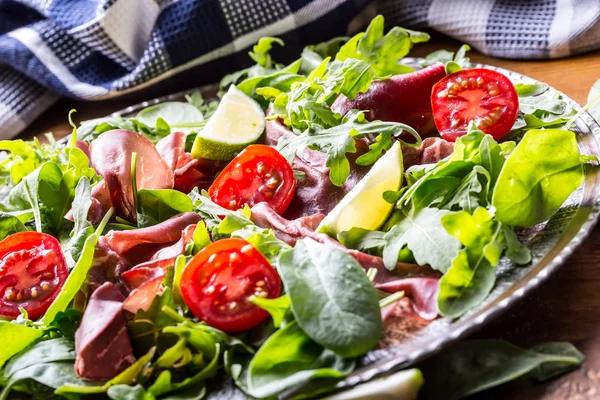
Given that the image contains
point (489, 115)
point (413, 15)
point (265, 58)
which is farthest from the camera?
point (413, 15)

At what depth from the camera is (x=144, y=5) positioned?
7.63ft

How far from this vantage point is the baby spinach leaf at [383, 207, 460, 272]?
114cm

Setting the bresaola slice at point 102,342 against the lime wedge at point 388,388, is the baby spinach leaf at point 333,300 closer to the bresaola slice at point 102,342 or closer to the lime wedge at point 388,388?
the lime wedge at point 388,388

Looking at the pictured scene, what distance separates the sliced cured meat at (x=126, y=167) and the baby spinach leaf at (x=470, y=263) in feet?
2.39

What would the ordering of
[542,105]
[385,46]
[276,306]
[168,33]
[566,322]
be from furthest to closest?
[168,33], [385,46], [542,105], [566,322], [276,306]

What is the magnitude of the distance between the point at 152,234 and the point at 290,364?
493 millimetres

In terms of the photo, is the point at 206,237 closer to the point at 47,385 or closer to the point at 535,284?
the point at 47,385

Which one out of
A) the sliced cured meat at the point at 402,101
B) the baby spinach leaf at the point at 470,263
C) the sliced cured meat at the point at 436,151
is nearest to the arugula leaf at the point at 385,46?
the sliced cured meat at the point at 402,101

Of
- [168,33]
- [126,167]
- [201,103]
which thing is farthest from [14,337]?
[168,33]

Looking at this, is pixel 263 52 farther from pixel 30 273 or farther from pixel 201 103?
pixel 30 273

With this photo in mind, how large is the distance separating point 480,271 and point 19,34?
6.31ft

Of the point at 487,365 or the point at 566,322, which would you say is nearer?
the point at 487,365

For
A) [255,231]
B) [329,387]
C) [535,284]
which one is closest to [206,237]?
[255,231]

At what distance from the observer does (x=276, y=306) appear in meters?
1.08
